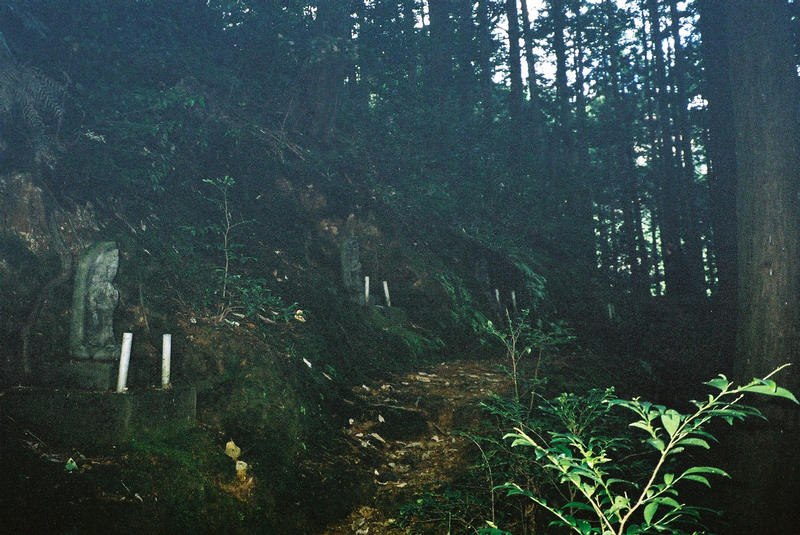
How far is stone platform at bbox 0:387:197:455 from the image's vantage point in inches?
178

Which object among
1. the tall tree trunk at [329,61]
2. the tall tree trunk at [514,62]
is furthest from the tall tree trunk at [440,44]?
the tall tree trunk at [329,61]

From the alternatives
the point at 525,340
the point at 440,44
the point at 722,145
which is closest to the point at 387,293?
the point at 525,340

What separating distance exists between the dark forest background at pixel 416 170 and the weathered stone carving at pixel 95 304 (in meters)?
0.75

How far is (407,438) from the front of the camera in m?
6.07

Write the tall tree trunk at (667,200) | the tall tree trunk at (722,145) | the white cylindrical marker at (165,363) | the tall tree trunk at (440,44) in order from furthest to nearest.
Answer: the tall tree trunk at (667,200) < the tall tree trunk at (440,44) < the tall tree trunk at (722,145) < the white cylindrical marker at (165,363)

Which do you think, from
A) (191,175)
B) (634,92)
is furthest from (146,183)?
(634,92)

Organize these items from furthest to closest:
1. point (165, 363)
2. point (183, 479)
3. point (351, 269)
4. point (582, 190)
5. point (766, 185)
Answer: point (582, 190) < point (351, 269) < point (766, 185) < point (165, 363) < point (183, 479)

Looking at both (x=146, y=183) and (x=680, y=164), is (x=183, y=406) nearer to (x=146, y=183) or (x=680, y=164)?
(x=146, y=183)

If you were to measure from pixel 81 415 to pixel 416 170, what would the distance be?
40.2ft

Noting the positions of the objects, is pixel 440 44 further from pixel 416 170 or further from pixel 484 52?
pixel 416 170

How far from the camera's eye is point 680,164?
2070cm

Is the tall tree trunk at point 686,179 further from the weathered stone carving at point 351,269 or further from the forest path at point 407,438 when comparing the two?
the forest path at point 407,438

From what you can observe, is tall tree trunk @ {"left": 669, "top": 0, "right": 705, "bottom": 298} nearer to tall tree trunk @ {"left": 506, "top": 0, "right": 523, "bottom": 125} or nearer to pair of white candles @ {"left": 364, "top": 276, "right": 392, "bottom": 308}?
tall tree trunk @ {"left": 506, "top": 0, "right": 523, "bottom": 125}

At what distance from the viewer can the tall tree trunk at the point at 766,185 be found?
5.30 metres
